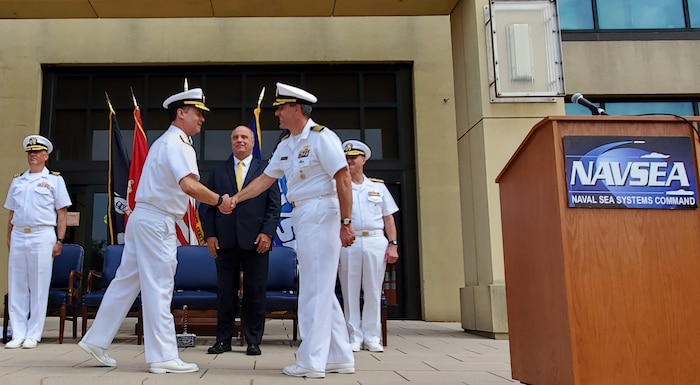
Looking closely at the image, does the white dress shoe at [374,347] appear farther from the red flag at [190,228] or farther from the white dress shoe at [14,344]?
the red flag at [190,228]

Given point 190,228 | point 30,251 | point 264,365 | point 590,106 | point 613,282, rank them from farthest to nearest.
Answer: point 190,228 → point 30,251 → point 264,365 → point 590,106 → point 613,282

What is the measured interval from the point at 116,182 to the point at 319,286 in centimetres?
615

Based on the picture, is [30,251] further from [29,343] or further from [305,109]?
[305,109]

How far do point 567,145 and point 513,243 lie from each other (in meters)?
0.69

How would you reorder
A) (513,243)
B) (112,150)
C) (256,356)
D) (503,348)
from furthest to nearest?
(112,150) → (503,348) → (256,356) → (513,243)

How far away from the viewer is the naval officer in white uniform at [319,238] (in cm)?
374

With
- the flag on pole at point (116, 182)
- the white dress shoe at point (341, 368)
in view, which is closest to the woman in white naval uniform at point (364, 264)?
the white dress shoe at point (341, 368)

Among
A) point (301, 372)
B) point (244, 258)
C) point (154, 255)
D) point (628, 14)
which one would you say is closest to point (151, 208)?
point (154, 255)

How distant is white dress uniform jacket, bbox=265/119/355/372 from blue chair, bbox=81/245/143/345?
270 centimetres

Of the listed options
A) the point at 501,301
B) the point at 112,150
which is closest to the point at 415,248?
the point at 501,301

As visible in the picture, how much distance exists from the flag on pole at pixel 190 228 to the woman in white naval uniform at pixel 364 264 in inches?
129

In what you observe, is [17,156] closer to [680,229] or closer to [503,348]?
[503,348]

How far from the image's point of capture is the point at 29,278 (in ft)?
19.5

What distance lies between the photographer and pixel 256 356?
15.9ft
